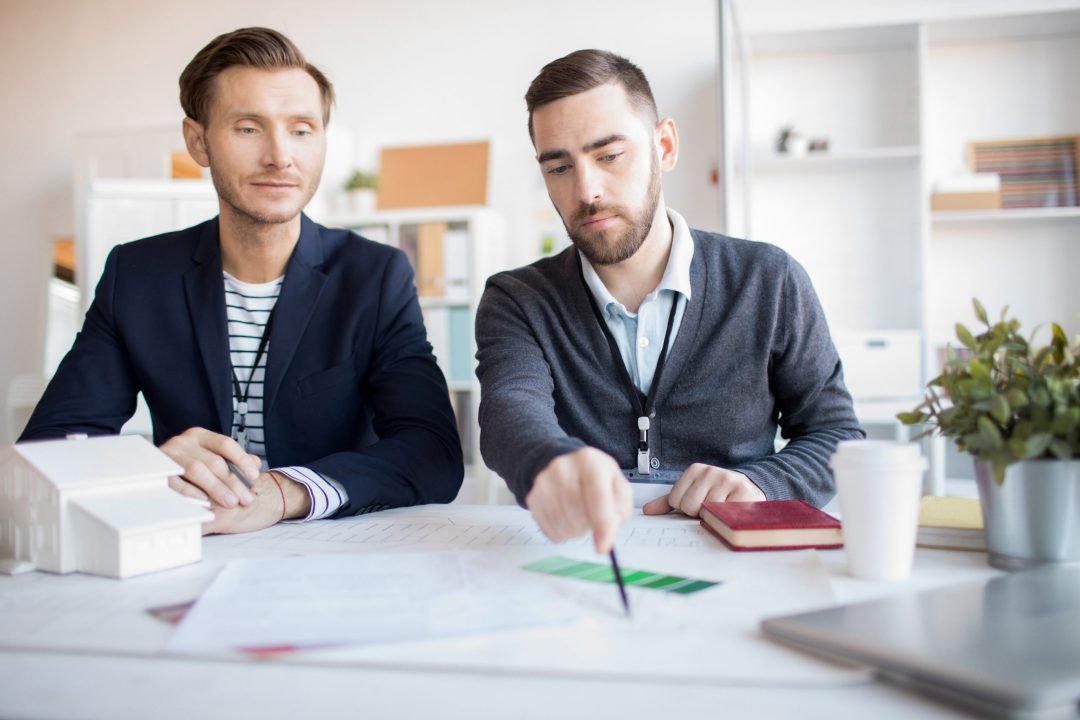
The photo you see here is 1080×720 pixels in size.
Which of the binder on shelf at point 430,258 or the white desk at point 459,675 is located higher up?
the binder on shelf at point 430,258

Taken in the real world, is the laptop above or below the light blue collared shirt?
below

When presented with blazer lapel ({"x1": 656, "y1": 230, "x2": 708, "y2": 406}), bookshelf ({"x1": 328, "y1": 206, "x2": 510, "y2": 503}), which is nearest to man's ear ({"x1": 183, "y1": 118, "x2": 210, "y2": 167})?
blazer lapel ({"x1": 656, "y1": 230, "x2": 708, "y2": 406})

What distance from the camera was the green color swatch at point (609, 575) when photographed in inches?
31.3

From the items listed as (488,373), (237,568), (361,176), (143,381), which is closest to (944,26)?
(361,176)

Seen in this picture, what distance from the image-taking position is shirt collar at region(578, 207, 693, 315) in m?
1.54

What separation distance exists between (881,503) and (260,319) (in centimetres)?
121

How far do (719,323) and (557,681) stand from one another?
1.02m

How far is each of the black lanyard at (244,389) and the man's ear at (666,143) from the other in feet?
2.59

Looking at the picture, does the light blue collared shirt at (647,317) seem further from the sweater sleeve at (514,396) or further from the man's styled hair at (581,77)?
the man's styled hair at (581,77)

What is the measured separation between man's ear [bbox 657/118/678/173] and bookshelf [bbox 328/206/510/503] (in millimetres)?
2289

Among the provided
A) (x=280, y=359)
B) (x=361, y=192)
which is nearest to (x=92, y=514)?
(x=280, y=359)

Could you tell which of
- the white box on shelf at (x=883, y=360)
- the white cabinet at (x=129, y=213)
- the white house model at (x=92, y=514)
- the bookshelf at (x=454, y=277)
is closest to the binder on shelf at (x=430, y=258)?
the bookshelf at (x=454, y=277)

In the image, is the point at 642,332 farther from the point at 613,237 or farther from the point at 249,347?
the point at 249,347

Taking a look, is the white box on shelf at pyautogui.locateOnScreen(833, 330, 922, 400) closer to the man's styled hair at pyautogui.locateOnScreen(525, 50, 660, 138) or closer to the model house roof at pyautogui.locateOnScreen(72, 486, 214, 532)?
the man's styled hair at pyautogui.locateOnScreen(525, 50, 660, 138)
